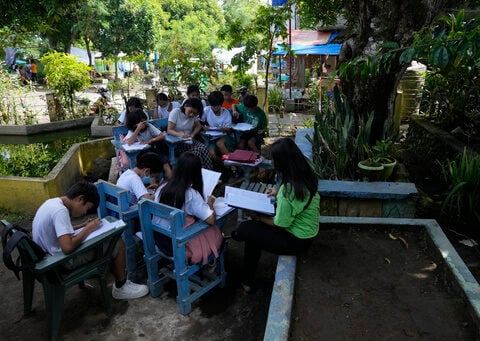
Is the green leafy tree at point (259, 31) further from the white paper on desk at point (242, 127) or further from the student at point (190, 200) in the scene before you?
the student at point (190, 200)

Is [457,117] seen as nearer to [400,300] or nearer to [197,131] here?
[197,131]

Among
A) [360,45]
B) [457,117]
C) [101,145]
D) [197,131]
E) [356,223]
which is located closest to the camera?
Answer: [356,223]

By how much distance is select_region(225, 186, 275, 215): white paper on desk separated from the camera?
10.1 ft

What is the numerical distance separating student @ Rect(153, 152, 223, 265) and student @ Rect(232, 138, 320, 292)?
1.05 ft

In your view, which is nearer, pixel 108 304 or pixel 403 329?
pixel 403 329

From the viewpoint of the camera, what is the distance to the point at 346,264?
3.07 meters

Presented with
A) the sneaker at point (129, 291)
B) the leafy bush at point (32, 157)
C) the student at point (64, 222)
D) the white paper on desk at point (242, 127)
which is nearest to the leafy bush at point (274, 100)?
the leafy bush at point (32, 157)

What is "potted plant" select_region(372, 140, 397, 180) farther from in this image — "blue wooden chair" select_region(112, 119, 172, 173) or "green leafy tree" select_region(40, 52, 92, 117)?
"green leafy tree" select_region(40, 52, 92, 117)

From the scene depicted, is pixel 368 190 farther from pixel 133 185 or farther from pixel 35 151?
pixel 35 151

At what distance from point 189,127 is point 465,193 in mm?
3574

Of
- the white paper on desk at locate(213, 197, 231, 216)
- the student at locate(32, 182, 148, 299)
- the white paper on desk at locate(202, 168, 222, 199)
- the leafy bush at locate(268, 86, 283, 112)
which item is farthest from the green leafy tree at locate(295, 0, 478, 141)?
the leafy bush at locate(268, 86, 283, 112)

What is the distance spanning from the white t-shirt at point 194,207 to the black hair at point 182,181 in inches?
1.8

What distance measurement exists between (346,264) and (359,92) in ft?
8.24

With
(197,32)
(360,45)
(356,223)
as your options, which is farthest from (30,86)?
(197,32)
